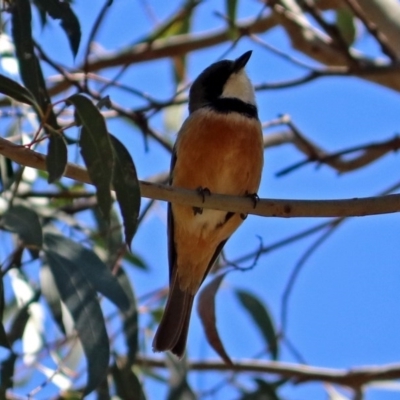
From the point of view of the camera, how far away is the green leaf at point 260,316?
13.2ft

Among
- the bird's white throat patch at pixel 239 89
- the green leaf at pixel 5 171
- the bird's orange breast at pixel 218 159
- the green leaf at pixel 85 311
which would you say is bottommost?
the green leaf at pixel 85 311

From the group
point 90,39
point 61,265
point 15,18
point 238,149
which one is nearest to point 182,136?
point 238,149

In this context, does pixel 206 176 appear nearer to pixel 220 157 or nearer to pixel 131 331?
pixel 220 157

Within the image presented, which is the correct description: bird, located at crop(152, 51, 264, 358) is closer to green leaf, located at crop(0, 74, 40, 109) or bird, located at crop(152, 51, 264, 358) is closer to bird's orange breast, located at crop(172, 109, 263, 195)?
bird's orange breast, located at crop(172, 109, 263, 195)

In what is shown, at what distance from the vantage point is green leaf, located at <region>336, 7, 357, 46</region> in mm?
4785

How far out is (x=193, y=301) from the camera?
4039 mm

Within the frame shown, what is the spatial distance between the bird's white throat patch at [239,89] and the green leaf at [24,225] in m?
1.25

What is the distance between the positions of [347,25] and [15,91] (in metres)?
2.76

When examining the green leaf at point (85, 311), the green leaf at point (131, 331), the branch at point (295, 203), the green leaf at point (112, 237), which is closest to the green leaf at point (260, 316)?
the green leaf at point (112, 237)

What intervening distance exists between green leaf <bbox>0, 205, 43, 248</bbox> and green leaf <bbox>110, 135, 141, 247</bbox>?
1.79 feet

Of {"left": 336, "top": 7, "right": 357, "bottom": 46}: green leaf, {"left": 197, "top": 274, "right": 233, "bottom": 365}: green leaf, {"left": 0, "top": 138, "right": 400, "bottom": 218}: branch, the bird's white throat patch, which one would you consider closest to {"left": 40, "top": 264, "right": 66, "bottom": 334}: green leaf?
{"left": 197, "top": 274, "right": 233, "bottom": 365}: green leaf

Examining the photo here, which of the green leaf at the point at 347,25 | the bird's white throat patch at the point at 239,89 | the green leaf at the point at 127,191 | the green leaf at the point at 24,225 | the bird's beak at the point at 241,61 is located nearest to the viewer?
the green leaf at the point at 127,191

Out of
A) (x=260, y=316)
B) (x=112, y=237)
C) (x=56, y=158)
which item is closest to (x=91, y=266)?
(x=112, y=237)

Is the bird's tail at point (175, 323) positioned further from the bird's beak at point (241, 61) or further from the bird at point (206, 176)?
the bird's beak at point (241, 61)
